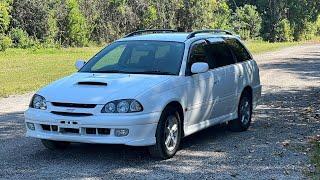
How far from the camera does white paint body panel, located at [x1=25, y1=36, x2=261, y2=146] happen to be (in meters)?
7.07

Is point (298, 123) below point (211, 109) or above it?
below

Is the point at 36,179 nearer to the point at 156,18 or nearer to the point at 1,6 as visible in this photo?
the point at 1,6

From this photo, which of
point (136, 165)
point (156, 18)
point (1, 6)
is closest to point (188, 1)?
point (156, 18)

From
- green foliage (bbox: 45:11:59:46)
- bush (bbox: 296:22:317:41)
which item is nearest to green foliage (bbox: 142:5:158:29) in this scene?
green foliage (bbox: 45:11:59:46)

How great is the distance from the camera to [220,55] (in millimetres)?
9281

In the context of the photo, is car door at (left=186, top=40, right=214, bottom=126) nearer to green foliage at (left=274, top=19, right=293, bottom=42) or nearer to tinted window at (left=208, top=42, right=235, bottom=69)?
tinted window at (left=208, top=42, right=235, bottom=69)

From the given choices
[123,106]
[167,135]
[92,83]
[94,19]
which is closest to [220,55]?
[167,135]

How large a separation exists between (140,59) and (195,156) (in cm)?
160

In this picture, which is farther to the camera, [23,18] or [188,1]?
[188,1]

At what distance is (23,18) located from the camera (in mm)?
41000

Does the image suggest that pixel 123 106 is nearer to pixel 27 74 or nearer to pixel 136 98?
pixel 136 98

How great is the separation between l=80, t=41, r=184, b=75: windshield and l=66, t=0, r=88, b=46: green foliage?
3428cm

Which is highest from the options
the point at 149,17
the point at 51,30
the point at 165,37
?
the point at 165,37

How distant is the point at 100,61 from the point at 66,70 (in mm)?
14224
